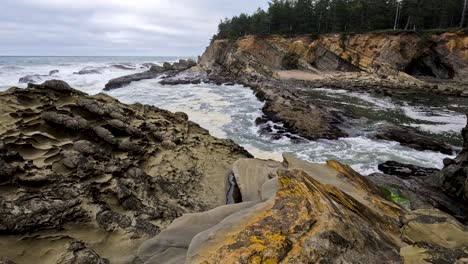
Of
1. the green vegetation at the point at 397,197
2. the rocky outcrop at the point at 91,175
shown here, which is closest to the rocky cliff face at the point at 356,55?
the green vegetation at the point at 397,197

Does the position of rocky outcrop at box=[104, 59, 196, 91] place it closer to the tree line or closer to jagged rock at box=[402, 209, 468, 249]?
the tree line

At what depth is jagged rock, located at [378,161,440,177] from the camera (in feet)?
30.3

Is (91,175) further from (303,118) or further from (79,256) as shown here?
(303,118)

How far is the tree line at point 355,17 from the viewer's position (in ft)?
129

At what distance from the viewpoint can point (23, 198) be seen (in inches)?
159

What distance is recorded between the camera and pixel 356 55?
37.9 m

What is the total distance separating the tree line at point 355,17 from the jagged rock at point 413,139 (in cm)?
2979

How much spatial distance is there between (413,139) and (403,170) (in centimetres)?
351

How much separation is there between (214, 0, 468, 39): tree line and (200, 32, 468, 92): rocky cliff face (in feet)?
15.0

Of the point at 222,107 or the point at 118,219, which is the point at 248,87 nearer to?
the point at 222,107

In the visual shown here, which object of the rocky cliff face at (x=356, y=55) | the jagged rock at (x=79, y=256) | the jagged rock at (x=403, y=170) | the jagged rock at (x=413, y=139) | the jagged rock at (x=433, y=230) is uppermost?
the rocky cliff face at (x=356, y=55)

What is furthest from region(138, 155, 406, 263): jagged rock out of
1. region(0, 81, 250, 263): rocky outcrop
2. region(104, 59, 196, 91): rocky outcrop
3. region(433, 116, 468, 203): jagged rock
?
region(104, 59, 196, 91): rocky outcrop

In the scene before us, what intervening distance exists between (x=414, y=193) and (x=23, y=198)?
24.8 ft

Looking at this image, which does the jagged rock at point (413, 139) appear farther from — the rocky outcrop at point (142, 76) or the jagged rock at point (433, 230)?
the rocky outcrop at point (142, 76)
